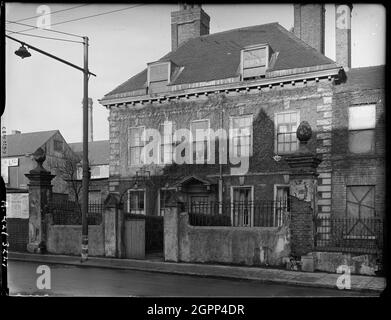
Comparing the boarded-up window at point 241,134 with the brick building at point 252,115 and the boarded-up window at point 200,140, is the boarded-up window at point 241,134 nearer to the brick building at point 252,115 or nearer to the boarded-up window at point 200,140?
the brick building at point 252,115

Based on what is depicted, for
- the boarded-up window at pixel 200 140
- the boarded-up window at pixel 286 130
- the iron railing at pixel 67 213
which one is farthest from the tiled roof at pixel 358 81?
the iron railing at pixel 67 213

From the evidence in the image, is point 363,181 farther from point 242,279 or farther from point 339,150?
point 242,279

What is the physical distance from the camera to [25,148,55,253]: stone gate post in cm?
1462

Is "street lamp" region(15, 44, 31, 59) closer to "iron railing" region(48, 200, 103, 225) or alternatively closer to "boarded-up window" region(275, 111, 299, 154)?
"iron railing" region(48, 200, 103, 225)

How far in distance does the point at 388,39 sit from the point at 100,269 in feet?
30.7

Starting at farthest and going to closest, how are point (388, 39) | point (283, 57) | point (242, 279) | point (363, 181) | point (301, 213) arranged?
point (283, 57) < point (363, 181) < point (301, 213) < point (242, 279) < point (388, 39)

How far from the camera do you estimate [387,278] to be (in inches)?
231

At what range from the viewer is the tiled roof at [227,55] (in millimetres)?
16328

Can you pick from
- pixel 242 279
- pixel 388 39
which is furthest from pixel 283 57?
pixel 388 39

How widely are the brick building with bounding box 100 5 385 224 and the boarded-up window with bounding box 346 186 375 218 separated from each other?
0.04m

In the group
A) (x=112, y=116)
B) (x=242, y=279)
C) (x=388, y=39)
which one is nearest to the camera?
(x=388, y=39)

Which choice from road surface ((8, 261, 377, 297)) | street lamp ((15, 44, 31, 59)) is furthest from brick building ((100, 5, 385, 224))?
street lamp ((15, 44, 31, 59))

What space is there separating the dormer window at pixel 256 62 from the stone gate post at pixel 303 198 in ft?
20.0

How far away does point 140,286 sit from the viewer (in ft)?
29.0
